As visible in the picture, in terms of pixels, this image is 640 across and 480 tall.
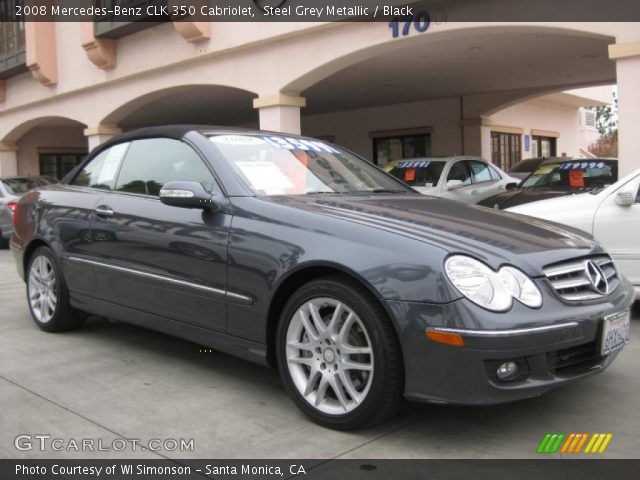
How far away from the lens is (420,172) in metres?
11.1

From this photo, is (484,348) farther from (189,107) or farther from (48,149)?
(48,149)

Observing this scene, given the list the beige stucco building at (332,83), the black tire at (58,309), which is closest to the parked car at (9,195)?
the beige stucco building at (332,83)

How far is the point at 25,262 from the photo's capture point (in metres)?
5.48

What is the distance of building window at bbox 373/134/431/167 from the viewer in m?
19.2

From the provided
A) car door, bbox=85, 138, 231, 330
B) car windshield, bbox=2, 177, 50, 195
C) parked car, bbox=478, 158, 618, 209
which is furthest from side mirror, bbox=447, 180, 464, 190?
car windshield, bbox=2, 177, 50, 195

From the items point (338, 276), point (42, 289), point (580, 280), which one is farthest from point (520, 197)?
point (42, 289)

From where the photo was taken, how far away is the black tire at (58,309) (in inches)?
196

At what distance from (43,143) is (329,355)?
23612 millimetres

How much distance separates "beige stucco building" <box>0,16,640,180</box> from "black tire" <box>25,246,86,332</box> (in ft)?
21.6

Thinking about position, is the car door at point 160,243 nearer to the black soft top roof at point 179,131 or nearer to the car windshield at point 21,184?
the black soft top roof at point 179,131

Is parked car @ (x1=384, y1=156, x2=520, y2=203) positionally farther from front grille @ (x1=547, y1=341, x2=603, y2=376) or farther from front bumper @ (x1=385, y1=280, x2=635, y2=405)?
front bumper @ (x1=385, y1=280, x2=635, y2=405)

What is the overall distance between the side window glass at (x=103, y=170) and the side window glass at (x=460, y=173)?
23.2 feet
